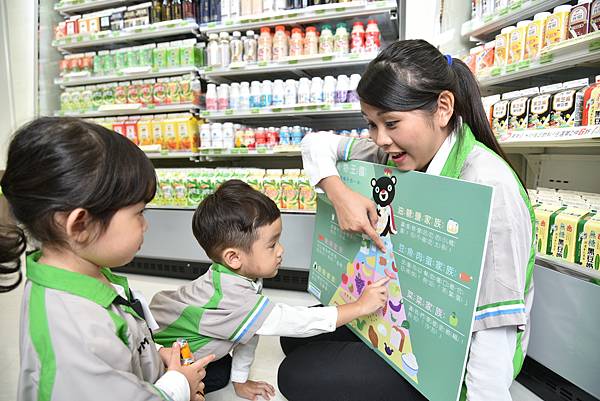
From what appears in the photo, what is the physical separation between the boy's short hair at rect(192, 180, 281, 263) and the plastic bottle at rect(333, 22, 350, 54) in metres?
1.79

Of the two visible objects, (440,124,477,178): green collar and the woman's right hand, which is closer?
(440,124,477,178): green collar

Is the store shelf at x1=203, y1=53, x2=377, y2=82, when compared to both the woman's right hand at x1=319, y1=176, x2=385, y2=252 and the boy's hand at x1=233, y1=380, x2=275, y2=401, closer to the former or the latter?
the woman's right hand at x1=319, y1=176, x2=385, y2=252

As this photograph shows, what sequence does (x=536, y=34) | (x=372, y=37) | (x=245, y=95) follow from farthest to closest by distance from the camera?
1. (x=245, y=95)
2. (x=372, y=37)
3. (x=536, y=34)

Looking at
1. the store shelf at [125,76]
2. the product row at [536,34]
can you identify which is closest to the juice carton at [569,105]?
the product row at [536,34]

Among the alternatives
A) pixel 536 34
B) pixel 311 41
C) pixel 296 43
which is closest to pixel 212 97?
pixel 296 43

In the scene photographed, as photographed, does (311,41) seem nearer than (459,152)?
No

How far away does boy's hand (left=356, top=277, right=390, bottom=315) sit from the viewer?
1.15 metres

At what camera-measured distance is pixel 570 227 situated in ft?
4.77

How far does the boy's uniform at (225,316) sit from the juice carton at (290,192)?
1.52 metres

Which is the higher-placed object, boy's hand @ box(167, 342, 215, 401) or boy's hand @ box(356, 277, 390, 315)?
boy's hand @ box(356, 277, 390, 315)

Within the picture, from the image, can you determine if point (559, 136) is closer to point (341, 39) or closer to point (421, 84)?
point (421, 84)

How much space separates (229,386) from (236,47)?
94.2 inches

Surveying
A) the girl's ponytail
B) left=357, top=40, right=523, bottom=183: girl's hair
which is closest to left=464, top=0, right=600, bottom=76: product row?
left=357, top=40, right=523, bottom=183: girl's hair

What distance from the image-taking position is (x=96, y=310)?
0.79 m
